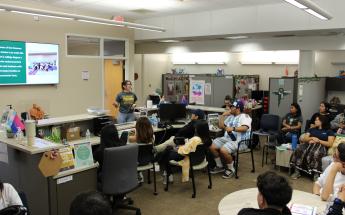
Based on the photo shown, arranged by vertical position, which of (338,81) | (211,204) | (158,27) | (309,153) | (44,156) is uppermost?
(158,27)

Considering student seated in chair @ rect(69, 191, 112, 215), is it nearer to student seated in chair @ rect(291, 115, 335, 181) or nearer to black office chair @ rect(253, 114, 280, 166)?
student seated in chair @ rect(291, 115, 335, 181)

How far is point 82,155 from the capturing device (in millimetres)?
3781

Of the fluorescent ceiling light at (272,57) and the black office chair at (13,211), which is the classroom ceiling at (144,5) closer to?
the fluorescent ceiling light at (272,57)

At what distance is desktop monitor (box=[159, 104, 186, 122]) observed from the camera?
6.35 meters

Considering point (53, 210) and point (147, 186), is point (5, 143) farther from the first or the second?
point (147, 186)

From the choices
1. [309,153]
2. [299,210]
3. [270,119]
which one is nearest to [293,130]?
[270,119]

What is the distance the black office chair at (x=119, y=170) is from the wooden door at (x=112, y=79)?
5.39 meters

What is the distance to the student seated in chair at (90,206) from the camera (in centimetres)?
151

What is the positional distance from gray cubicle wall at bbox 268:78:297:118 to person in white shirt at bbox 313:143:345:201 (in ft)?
15.5

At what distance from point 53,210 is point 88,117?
1.76 m

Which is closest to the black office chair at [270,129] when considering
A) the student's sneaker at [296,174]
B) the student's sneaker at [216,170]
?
the student's sneaker at [296,174]

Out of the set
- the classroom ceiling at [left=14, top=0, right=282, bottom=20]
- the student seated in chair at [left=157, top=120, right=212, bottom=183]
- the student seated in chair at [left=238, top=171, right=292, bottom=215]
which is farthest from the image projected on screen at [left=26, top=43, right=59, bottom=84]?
the student seated in chair at [left=238, top=171, right=292, bottom=215]

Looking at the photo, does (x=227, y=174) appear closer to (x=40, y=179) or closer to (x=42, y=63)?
(x=40, y=179)

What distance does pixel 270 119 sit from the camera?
7.04m
